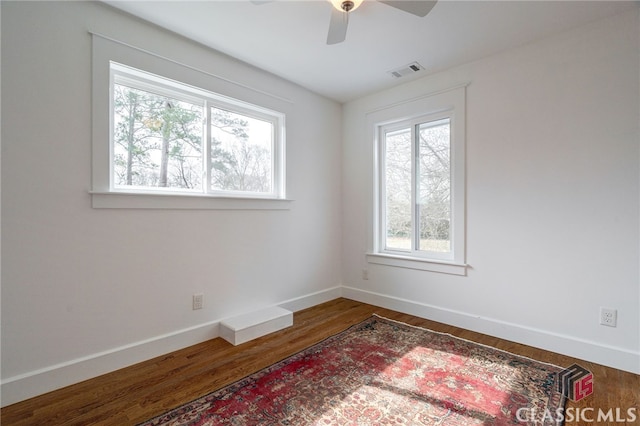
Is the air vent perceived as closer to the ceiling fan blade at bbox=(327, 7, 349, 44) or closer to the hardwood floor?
the ceiling fan blade at bbox=(327, 7, 349, 44)

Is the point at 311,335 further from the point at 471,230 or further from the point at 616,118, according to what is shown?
the point at 616,118

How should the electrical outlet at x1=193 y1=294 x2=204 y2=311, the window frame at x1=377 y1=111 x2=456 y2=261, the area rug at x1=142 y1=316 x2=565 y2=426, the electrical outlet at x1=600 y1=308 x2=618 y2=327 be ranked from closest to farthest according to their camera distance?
the area rug at x1=142 y1=316 x2=565 y2=426, the electrical outlet at x1=600 y1=308 x2=618 y2=327, the electrical outlet at x1=193 y1=294 x2=204 y2=311, the window frame at x1=377 y1=111 x2=456 y2=261

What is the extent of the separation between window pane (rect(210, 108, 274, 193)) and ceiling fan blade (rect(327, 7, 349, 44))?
4.26 ft

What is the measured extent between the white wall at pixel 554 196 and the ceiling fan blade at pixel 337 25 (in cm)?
152

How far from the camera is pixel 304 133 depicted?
359cm

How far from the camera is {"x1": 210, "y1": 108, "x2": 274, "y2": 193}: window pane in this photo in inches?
112

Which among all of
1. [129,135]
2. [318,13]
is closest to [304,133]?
[318,13]

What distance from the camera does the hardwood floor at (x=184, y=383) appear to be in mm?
1718

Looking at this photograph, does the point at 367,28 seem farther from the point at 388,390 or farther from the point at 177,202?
the point at 388,390

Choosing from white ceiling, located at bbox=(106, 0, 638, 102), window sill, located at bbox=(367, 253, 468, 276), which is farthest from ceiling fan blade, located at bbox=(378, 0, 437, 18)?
window sill, located at bbox=(367, 253, 468, 276)

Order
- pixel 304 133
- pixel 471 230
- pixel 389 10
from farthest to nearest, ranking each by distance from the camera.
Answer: pixel 304 133 → pixel 471 230 → pixel 389 10

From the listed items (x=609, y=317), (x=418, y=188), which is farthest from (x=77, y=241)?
(x=609, y=317)

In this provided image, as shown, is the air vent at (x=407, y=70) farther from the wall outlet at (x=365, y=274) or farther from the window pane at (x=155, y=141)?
the wall outlet at (x=365, y=274)

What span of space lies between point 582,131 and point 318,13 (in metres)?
2.24
